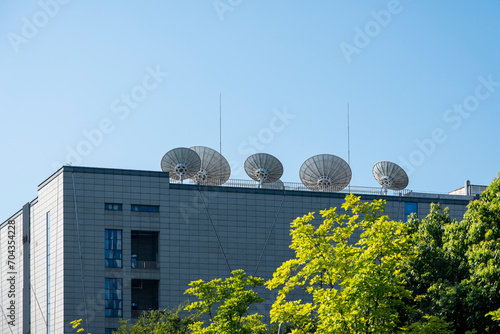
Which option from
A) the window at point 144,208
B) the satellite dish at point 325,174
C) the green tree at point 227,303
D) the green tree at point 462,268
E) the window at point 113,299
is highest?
the satellite dish at point 325,174

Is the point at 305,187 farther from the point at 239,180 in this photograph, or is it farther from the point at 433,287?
the point at 433,287

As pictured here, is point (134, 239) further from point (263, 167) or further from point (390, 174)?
point (390, 174)

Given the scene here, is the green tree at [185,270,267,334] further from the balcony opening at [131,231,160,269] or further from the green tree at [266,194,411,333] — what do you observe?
the balcony opening at [131,231,160,269]

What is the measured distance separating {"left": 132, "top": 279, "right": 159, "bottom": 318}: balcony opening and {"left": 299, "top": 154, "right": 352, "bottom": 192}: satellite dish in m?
23.0

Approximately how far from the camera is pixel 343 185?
10275 centimetres

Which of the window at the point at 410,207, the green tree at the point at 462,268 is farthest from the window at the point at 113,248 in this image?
the green tree at the point at 462,268

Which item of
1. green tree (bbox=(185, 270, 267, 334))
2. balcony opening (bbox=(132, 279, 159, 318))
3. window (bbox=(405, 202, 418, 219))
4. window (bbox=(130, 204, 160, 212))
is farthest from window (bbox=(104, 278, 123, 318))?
green tree (bbox=(185, 270, 267, 334))

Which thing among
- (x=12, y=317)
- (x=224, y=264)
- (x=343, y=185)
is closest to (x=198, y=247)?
(x=224, y=264)

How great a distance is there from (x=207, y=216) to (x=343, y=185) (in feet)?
60.5

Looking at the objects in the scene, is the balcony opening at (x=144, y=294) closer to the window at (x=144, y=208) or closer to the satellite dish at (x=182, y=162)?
the window at (x=144, y=208)

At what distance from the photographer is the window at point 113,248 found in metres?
90.6

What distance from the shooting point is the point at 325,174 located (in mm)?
102375

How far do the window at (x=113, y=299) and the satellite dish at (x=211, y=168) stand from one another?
17.1 meters

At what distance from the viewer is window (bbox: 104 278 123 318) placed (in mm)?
89312
